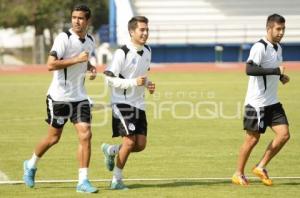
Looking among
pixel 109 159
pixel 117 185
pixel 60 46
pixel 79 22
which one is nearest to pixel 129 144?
pixel 117 185

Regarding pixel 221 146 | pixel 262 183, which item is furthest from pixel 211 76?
pixel 262 183

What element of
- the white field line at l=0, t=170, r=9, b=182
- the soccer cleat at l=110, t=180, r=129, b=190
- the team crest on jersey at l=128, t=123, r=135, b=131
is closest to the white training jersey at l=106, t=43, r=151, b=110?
the team crest on jersey at l=128, t=123, r=135, b=131

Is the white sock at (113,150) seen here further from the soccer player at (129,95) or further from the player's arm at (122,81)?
the player's arm at (122,81)

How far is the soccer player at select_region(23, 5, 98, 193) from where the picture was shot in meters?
A: 9.23

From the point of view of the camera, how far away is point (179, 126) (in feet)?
53.8

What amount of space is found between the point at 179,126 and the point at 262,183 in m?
6.60

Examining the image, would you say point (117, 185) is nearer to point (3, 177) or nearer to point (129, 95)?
point (129, 95)

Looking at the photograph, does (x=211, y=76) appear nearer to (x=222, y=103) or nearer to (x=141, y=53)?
(x=222, y=103)

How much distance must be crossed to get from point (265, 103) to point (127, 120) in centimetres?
164

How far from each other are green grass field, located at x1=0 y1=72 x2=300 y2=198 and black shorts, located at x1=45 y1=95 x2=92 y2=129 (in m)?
0.76

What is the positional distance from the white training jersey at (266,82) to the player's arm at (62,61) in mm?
1962

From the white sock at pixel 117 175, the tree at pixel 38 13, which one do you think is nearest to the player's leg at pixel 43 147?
the white sock at pixel 117 175

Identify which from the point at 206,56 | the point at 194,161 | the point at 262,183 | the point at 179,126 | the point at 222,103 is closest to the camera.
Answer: the point at 262,183

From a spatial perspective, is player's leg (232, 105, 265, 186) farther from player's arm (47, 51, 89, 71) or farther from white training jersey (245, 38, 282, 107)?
player's arm (47, 51, 89, 71)
